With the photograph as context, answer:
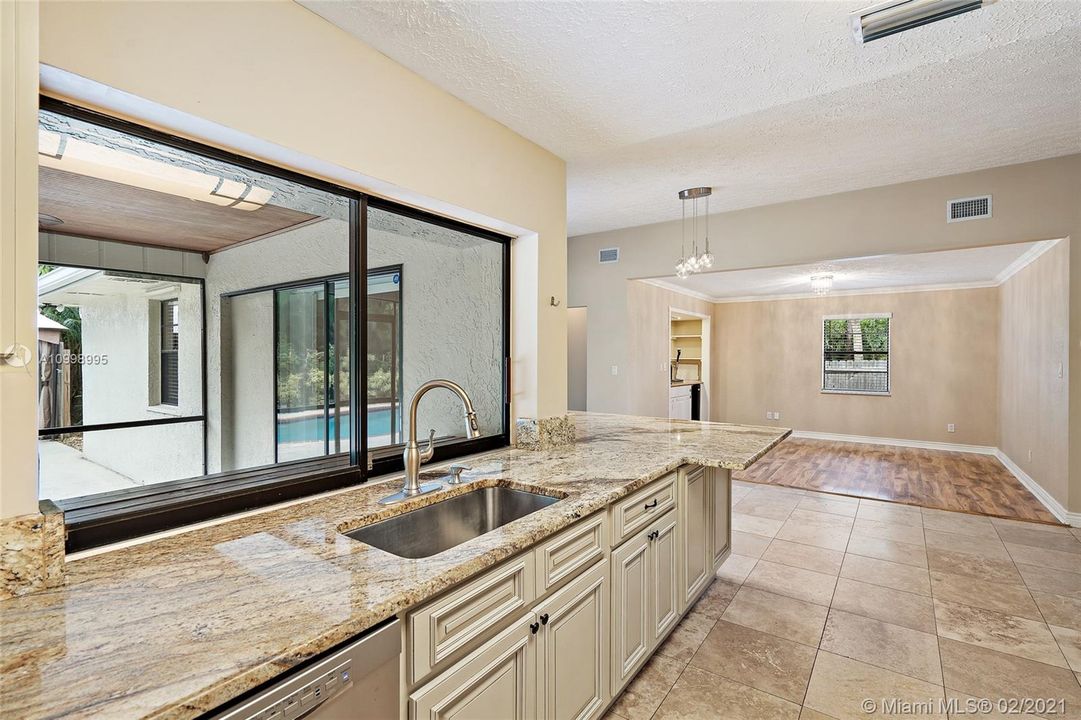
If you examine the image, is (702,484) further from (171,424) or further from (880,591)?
(171,424)

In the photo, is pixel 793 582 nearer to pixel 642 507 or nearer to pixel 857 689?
pixel 857 689

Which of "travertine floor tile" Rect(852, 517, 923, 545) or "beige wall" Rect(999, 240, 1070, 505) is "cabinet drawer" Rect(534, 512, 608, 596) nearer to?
"travertine floor tile" Rect(852, 517, 923, 545)

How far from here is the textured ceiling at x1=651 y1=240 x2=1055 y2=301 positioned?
5.05m

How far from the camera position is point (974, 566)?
124 inches

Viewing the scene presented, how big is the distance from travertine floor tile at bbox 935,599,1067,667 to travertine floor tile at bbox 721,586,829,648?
570 mm

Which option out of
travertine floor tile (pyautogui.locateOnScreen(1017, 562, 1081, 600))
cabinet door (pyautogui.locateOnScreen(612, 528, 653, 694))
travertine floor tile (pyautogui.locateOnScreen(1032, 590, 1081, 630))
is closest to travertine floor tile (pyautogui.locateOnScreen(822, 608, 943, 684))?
travertine floor tile (pyautogui.locateOnScreen(1032, 590, 1081, 630))

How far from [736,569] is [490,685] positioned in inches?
93.9

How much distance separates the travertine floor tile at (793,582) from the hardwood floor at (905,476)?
2.22 m

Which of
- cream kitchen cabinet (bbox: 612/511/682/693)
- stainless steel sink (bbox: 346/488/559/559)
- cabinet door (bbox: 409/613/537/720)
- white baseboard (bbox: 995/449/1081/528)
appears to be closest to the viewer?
cabinet door (bbox: 409/613/537/720)

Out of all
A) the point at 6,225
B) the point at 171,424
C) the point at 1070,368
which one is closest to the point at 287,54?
the point at 6,225

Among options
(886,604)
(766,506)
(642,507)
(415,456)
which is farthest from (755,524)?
(415,456)

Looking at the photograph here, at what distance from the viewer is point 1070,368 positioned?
3.69m

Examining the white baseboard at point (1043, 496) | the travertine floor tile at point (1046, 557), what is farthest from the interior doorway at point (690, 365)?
the travertine floor tile at point (1046, 557)

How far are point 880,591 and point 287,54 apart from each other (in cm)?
385
